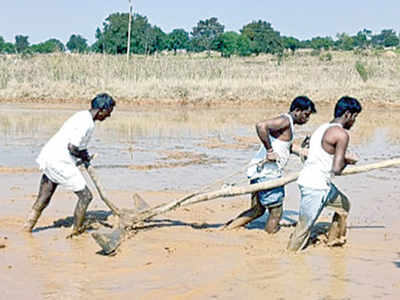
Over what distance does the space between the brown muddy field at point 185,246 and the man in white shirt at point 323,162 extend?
0.42 metres

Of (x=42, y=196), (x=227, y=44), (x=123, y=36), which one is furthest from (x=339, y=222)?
(x=227, y=44)

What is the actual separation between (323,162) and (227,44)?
2448 inches

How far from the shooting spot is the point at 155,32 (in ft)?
214

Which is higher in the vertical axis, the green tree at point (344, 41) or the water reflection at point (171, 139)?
the green tree at point (344, 41)

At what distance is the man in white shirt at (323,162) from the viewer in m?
6.21

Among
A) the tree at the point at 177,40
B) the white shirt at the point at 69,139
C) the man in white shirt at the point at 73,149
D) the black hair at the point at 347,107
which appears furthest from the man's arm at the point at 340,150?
the tree at the point at 177,40

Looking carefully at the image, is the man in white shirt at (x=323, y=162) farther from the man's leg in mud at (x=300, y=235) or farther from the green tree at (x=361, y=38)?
the green tree at (x=361, y=38)

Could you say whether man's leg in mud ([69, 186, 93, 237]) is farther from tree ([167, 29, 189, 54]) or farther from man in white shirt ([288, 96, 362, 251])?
tree ([167, 29, 189, 54])

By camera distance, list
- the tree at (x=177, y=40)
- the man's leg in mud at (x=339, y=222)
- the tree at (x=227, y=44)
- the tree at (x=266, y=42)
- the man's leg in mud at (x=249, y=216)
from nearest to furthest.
Result: the man's leg in mud at (x=339, y=222) → the man's leg in mud at (x=249, y=216) → the tree at (x=266, y=42) → the tree at (x=227, y=44) → the tree at (x=177, y=40)

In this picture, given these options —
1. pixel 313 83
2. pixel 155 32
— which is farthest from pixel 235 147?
pixel 155 32

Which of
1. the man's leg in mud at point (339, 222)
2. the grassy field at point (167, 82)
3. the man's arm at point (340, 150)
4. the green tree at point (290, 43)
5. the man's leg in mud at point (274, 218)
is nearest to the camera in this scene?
the man's arm at point (340, 150)

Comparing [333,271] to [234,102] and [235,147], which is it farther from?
[234,102]

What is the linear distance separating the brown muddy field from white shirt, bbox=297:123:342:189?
0.76 m

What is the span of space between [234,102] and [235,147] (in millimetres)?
12191
